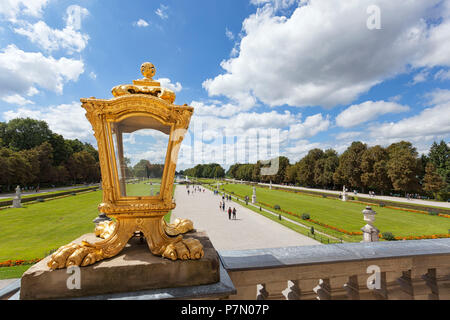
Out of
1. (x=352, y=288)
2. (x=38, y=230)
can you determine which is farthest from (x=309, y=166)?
(x=352, y=288)

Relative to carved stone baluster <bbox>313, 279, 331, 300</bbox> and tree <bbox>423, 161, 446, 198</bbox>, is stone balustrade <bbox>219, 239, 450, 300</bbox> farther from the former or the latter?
tree <bbox>423, 161, 446, 198</bbox>

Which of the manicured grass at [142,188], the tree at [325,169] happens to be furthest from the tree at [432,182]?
the manicured grass at [142,188]

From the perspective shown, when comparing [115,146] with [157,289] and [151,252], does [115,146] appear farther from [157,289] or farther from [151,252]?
[157,289]

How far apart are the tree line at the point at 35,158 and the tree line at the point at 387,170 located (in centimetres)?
6922

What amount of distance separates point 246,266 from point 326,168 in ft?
218

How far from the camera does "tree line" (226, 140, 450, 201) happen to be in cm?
4034

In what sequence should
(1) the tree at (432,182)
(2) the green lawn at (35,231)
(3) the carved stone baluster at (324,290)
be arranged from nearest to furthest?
(3) the carved stone baluster at (324,290), (2) the green lawn at (35,231), (1) the tree at (432,182)

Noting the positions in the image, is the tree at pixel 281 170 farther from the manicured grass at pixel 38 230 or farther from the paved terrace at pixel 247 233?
the manicured grass at pixel 38 230

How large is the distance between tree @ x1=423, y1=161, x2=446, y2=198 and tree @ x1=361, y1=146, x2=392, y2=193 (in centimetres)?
612

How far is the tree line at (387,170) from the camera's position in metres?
40.3

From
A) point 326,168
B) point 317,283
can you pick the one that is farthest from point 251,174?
point 317,283

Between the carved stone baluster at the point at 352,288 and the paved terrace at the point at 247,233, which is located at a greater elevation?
the carved stone baluster at the point at 352,288

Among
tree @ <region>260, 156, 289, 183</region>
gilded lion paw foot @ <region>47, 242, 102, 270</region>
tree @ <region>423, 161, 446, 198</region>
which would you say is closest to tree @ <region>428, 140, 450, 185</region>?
tree @ <region>423, 161, 446, 198</region>
